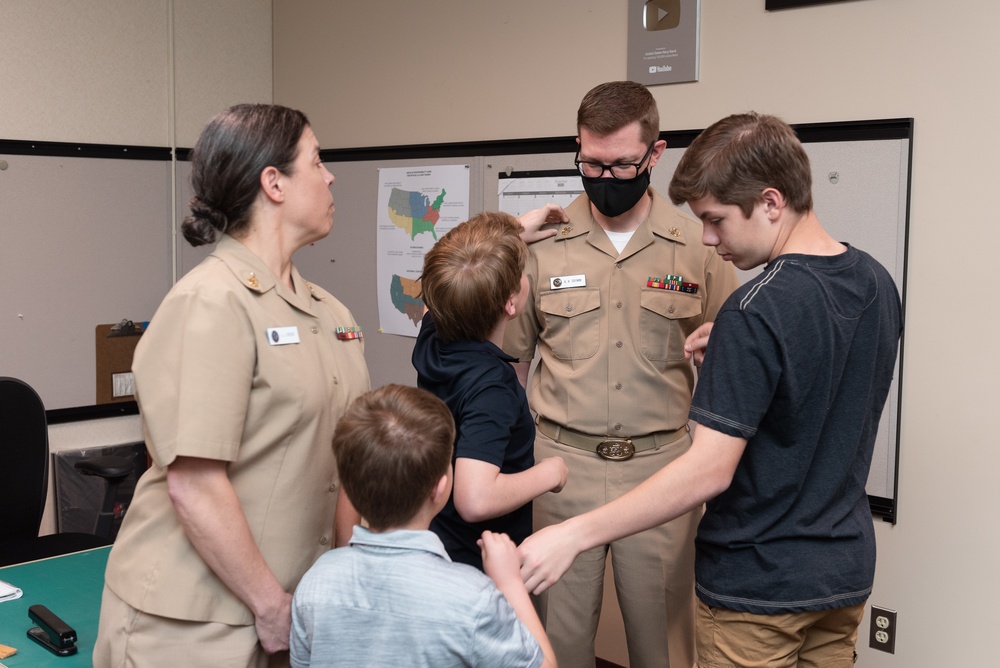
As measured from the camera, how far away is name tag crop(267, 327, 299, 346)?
4.42ft

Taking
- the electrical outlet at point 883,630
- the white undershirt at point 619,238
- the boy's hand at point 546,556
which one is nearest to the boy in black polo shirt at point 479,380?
the boy's hand at point 546,556

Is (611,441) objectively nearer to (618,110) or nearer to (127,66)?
(618,110)

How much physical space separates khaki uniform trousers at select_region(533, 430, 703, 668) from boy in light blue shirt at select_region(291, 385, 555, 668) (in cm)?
79

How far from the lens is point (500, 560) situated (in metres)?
1.29

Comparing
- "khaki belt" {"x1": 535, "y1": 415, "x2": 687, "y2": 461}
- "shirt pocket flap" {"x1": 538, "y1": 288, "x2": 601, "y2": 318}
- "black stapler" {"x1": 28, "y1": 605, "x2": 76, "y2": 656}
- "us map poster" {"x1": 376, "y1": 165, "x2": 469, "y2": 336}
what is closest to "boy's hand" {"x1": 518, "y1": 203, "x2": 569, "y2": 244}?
"shirt pocket flap" {"x1": 538, "y1": 288, "x2": 601, "y2": 318}

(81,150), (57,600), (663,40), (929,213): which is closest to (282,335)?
(57,600)

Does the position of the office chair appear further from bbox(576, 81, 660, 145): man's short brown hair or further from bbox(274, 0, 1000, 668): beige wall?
bbox(274, 0, 1000, 668): beige wall

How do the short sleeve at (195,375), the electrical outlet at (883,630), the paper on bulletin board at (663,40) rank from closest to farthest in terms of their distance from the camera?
the short sleeve at (195,375)
the electrical outlet at (883,630)
the paper on bulletin board at (663,40)

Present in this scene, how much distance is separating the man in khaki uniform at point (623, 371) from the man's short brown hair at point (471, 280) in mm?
548

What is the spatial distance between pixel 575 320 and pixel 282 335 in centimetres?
91

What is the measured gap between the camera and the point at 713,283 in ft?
7.03

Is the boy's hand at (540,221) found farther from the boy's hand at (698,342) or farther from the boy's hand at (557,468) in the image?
the boy's hand at (557,468)

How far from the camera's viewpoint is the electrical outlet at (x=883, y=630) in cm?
242

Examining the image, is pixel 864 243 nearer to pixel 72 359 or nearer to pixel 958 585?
pixel 958 585
